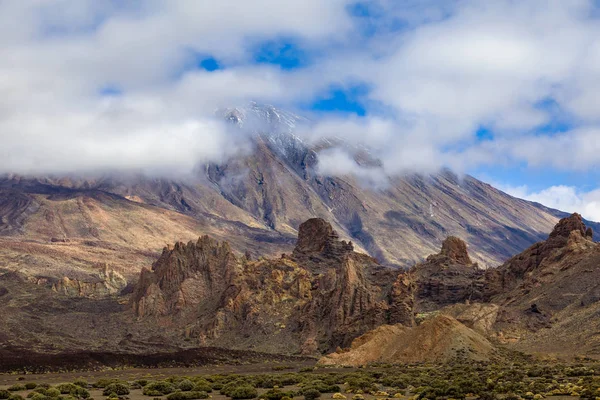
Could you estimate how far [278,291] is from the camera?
176 meters

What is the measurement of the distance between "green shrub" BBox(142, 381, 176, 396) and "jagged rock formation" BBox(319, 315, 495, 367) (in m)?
49.0

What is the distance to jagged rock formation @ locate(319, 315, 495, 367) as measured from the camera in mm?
105000

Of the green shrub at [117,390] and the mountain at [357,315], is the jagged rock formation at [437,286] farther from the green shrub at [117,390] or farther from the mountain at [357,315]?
the green shrub at [117,390]

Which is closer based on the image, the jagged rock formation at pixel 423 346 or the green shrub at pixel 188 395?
the green shrub at pixel 188 395

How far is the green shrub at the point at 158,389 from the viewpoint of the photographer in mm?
61281

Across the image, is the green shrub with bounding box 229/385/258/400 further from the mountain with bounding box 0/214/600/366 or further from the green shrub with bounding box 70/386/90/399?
the mountain with bounding box 0/214/600/366

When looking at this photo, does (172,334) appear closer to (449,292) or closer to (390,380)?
(449,292)

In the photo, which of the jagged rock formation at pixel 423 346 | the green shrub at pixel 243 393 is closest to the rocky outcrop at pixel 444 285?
the jagged rock formation at pixel 423 346

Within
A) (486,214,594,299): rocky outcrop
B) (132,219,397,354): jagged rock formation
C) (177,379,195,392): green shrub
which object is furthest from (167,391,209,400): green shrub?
(486,214,594,299): rocky outcrop

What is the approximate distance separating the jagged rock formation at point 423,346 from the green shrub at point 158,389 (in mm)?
48970

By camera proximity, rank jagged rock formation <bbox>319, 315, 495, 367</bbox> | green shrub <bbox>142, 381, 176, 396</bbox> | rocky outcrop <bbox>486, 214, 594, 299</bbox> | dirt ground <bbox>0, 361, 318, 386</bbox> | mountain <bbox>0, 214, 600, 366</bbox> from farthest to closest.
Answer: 1. rocky outcrop <bbox>486, 214, 594, 299</bbox>
2. mountain <bbox>0, 214, 600, 366</bbox>
3. jagged rock formation <bbox>319, 315, 495, 367</bbox>
4. dirt ground <bbox>0, 361, 318, 386</bbox>
5. green shrub <bbox>142, 381, 176, 396</bbox>

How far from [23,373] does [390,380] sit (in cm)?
5259

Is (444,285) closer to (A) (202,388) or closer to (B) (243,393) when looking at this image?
(A) (202,388)

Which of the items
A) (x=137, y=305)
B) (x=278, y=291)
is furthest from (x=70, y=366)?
(x=137, y=305)
